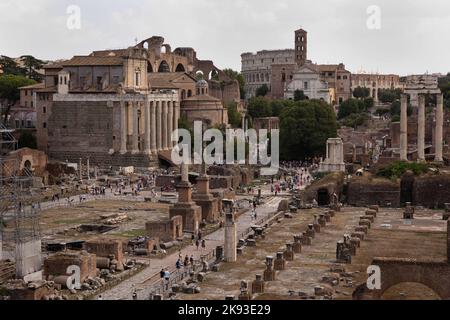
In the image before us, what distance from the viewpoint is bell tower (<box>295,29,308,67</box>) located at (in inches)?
4628

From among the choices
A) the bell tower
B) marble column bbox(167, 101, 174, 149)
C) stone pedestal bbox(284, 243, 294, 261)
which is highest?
the bell tower

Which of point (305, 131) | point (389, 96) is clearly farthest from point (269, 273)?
point (389, 96)

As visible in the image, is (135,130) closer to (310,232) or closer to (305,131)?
(305,131)

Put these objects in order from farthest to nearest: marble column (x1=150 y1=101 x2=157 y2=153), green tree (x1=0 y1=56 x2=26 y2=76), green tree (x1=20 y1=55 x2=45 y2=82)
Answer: green tree (x1=20 y1=55 x2=45 y2=82) < green tree (x1=0 y1=56 x2=26 y2=76) < marble column (x1=150 y1=101 x2=157 y2=153)

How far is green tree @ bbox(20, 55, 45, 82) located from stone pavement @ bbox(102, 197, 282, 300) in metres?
49.0

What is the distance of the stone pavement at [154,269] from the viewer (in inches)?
977

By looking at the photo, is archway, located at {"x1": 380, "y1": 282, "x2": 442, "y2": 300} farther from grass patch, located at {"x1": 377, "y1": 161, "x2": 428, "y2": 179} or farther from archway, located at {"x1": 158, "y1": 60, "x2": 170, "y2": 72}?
archway, located at {"x1": 158, "y1": 60, "x2": 170, "y2": 72}

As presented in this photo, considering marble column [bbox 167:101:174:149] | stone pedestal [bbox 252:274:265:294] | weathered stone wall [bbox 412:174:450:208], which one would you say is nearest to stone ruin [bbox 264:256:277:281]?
stone pedestal [bbox 252:274:265:294]

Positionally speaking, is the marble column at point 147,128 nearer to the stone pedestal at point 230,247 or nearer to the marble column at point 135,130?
the marble column at point 135,130

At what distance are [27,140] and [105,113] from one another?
278 inches

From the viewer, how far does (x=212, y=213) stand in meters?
40.3

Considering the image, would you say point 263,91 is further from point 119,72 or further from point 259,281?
point 259,281

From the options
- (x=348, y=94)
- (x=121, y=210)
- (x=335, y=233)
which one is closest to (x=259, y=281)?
(x=335, y=233)

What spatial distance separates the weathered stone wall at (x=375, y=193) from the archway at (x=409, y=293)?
2134 centimetres
